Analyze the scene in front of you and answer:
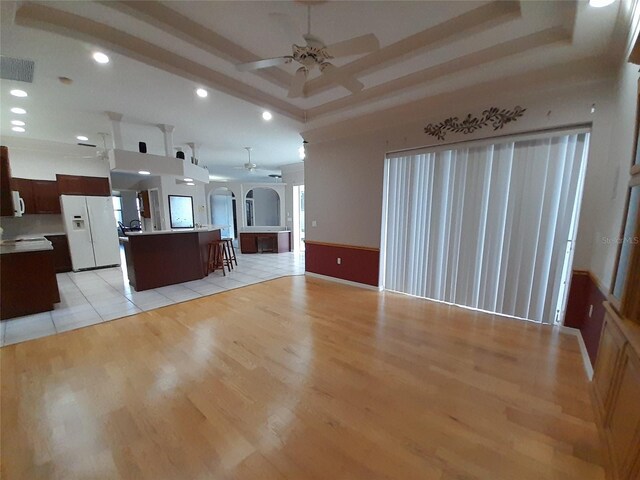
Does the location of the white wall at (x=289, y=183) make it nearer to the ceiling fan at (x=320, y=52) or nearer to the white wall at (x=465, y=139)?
the white wall at (x=465, y=139)

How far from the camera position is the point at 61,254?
5.37 meters

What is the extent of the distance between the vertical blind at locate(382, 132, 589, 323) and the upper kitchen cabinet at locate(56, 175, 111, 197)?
21.2 ft

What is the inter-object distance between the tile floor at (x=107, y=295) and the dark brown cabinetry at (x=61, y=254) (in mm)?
250

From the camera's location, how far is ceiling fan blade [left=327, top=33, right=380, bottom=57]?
1.87 m

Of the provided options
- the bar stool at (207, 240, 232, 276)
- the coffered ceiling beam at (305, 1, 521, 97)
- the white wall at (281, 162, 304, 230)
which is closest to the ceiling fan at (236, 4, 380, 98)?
the coffered ceiling beam at (305, 1, 521, 97)

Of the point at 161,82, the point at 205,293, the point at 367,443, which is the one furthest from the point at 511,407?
the point at 161,82

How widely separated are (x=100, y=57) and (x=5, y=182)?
2.46 metres

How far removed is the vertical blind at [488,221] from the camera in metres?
2.77

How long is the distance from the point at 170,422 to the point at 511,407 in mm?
2378

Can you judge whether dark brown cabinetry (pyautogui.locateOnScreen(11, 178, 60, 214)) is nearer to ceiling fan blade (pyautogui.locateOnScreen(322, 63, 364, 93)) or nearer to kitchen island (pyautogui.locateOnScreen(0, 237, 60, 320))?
kitchen island (pyautogui.locateOnScreen(0, 237, 60, 320))

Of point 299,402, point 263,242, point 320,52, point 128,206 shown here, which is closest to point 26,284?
point 299,402

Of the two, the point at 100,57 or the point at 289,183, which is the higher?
the point at 100,57

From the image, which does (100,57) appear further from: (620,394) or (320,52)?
(620,394)

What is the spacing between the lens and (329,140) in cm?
457
